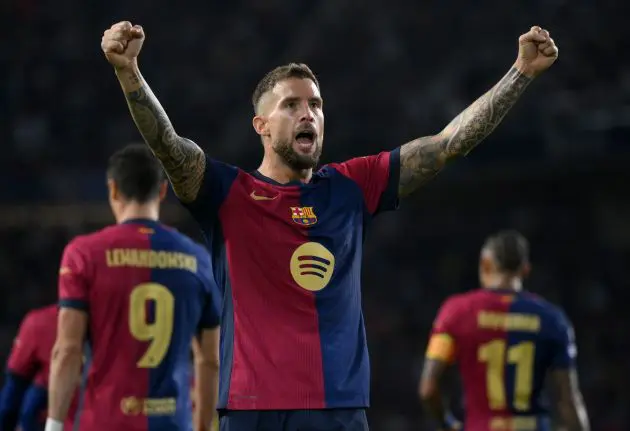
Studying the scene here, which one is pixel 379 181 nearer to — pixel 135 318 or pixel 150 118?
pixel 150 118

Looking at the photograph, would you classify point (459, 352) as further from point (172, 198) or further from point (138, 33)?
point (172, 198)

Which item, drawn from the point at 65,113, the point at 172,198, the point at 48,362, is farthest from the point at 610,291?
the point at 48,362

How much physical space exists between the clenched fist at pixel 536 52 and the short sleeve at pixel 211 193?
111 centimetres

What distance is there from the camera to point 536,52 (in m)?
4.09

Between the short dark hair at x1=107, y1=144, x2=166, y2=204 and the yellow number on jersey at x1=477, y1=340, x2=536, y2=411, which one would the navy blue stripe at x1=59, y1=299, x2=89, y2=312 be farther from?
the yellow number on jersey at x1=477, y1=340, x2=536, y2=411

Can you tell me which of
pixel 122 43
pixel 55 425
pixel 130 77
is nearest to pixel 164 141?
pixel 130 77

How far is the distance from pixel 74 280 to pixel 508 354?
9.96ft

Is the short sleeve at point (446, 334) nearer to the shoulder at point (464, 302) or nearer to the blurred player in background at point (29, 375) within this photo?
the shoulder at point (464, 302)

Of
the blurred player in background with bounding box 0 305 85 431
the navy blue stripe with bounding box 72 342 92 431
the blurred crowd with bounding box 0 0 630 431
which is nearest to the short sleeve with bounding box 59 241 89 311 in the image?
the navy blue stripe with bounding box 72 342 92 431

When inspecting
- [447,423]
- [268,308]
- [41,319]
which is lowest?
[447,423]

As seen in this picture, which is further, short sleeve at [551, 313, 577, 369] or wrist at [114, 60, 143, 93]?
short sleeve at [551, 313, 577, 369]

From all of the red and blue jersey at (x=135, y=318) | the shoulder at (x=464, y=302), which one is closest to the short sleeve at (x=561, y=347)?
the shoulder at (x=464, y=302)

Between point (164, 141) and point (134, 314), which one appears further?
point (134, 314)

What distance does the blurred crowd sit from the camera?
15383 mm
